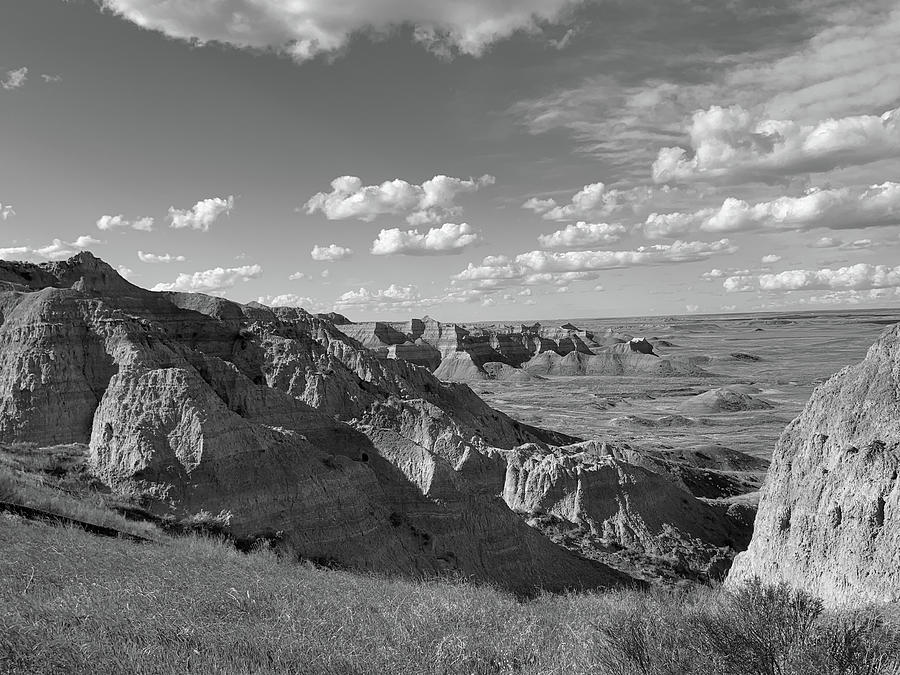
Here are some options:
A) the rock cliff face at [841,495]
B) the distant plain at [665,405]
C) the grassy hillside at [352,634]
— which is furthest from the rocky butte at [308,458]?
the distant plain at [665,405]

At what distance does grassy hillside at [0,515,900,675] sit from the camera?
5.18 metres

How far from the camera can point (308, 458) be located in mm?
22953

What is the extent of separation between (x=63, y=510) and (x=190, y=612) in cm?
876

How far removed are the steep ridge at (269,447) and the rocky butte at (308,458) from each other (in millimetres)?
73

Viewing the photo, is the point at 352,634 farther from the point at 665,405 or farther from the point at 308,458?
the point at 665,405

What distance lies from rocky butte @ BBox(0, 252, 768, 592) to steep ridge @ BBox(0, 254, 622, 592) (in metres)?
0.07

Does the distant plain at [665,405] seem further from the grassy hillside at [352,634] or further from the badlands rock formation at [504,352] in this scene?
the grassy hillside at [352,634]

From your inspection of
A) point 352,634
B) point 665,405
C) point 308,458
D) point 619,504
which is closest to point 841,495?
point 352,634

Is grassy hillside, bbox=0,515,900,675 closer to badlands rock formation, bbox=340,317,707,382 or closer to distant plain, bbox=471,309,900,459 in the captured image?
distant plain, bbox=471,309,900,459

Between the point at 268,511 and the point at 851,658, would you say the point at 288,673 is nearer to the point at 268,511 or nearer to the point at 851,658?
the point at 851,658

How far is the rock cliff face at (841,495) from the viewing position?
14.0 m

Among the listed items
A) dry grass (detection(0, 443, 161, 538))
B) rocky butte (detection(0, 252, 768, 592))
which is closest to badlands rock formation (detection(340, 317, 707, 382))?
rocky butte (detection(0, 252, 768, 592))

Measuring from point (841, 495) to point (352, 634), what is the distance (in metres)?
14.9

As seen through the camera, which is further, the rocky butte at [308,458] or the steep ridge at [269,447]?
the rocky butte at [308,458]
